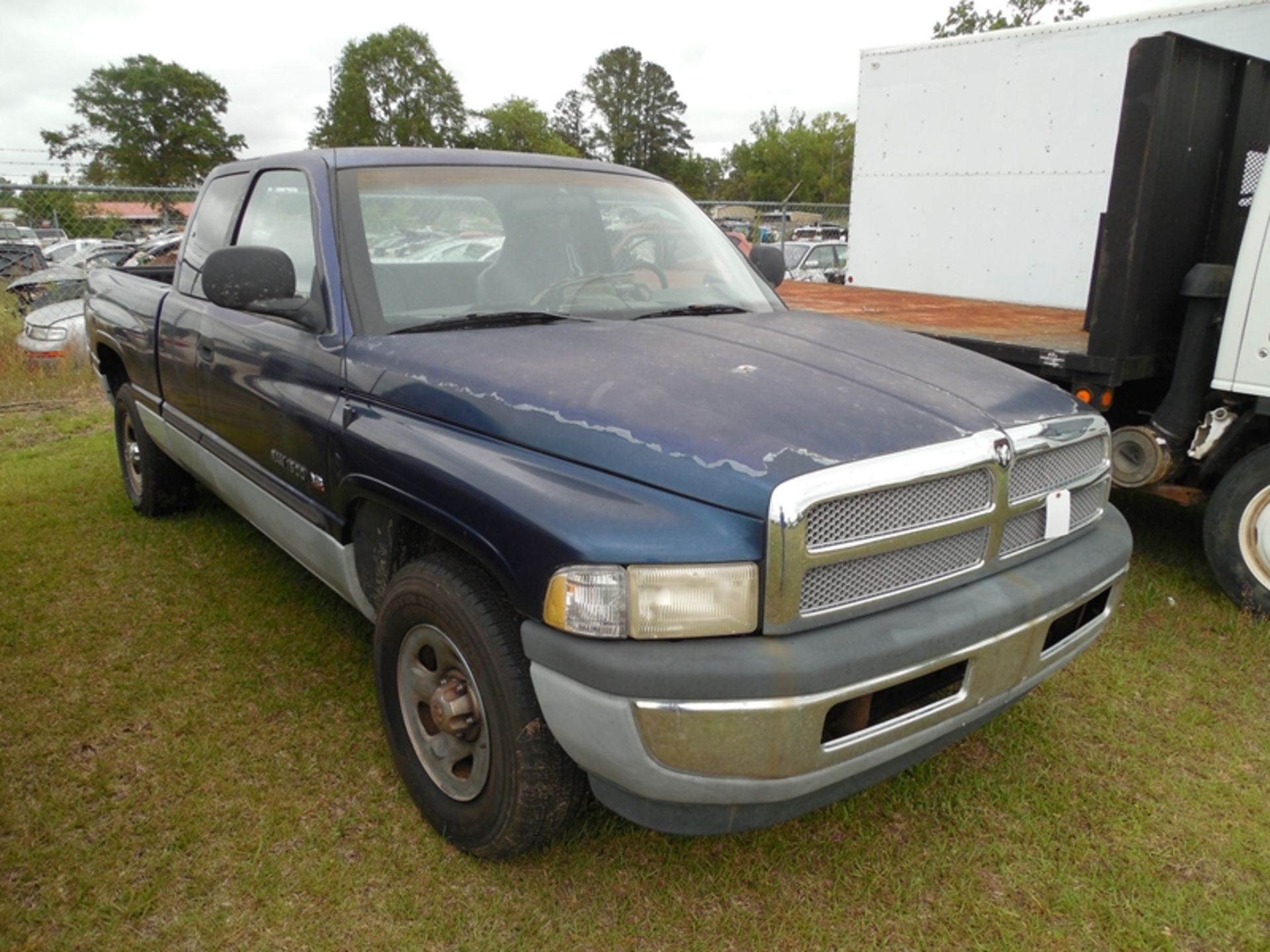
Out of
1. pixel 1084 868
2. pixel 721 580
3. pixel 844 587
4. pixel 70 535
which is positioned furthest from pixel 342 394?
pixel 70 535

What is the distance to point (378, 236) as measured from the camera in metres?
2.85

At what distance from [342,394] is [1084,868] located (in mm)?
2516

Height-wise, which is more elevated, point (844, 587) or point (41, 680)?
point (844, 587)

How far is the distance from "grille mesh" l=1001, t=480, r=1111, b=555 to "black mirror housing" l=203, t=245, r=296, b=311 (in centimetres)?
225

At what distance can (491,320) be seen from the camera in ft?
9.11

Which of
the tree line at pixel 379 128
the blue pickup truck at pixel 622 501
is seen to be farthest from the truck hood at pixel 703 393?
the tree line at pixel 379 128

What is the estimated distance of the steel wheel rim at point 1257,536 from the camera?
3.86 meters

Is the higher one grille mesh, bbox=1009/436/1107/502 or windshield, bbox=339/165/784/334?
windshield, bbox=339/165/784/334

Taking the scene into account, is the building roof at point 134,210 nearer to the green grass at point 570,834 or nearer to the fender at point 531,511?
the green grass at point 570,834

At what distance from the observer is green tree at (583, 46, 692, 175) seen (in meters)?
94.6

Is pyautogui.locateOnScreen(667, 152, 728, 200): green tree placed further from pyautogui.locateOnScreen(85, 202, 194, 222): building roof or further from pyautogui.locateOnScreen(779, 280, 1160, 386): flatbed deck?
pyautogui.locateOnScreen(779, 280, 1160, 386): flatbed deck

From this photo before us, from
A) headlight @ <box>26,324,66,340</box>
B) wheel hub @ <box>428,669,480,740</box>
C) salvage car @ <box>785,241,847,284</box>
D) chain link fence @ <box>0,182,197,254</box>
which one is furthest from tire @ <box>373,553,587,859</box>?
salvage car @ <box>785,241,847,284</box>

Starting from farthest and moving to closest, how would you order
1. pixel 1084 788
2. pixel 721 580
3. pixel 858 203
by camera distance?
pixel 858 203, pixel 1084 788, pixel 721 580

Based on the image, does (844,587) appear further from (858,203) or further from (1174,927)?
(858,203)
